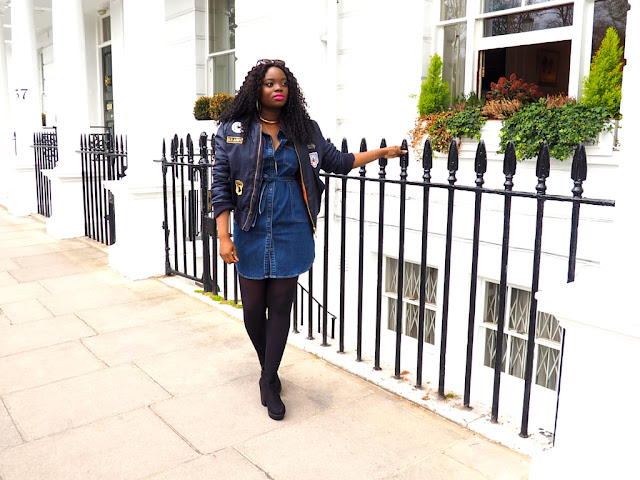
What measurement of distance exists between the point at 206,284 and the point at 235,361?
5.35ft

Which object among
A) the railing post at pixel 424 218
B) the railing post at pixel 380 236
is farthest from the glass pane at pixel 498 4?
the railing post at pixel 424 218

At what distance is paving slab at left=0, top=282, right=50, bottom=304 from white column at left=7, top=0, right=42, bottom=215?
18.0 feet

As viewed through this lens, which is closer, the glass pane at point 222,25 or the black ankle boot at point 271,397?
the black ankle boot at point 271,397

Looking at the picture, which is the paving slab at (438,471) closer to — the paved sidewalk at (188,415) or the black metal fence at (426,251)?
the paved sidewalk at (188,415)

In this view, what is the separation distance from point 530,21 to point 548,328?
10.1 feet

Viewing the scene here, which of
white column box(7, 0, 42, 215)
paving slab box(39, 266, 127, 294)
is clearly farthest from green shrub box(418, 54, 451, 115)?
white column box(7, 0, 42, 215)

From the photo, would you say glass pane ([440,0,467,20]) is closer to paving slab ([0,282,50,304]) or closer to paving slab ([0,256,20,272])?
paving slab ([0,282,50,304])

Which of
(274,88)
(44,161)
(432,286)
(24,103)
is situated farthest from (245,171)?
(24,103)

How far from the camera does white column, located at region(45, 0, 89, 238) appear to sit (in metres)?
8.03

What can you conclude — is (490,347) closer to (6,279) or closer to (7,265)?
(6,279)

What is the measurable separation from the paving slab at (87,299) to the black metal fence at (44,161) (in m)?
4.95

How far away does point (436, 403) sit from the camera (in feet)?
10.0

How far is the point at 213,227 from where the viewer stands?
16.0 ft

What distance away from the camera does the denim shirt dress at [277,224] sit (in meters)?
Answer: 2.87
